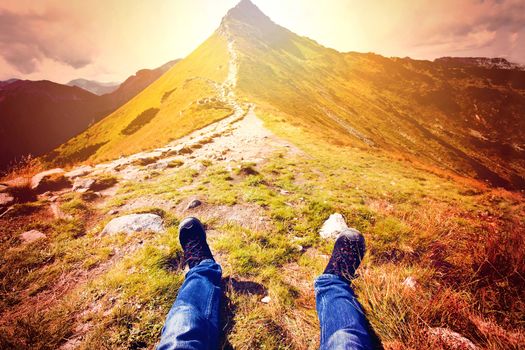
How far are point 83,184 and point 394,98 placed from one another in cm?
8341

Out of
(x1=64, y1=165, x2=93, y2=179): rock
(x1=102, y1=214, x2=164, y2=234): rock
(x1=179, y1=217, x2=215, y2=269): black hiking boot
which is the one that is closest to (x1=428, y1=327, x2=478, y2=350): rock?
(x1=179, y1=217, x2=215, y2=269): black hiking boot

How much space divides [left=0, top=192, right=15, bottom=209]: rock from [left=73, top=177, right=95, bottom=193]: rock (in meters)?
1.44

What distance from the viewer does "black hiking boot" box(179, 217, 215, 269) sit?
370cm

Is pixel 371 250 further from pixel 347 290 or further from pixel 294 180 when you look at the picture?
pixel 294 180

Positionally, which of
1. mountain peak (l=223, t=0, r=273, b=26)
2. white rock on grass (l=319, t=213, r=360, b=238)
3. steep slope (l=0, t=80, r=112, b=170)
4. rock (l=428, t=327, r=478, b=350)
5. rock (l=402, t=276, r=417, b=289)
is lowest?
steep slope (l=0, t=80, r=112, b=170)

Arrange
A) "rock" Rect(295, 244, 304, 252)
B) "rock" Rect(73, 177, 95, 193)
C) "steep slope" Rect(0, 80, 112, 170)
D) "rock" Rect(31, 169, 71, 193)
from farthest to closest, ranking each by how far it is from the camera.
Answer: "steep slope" Rect(0, 80, 112, 170)
"rock" Rect(73, 177, 95, 193)
"rock" Rect(31, 169, 71, 193)
"rock" Rect(295, 244, 304, 252)

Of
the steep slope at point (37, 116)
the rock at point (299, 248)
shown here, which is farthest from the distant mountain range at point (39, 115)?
the rock at point (299, 248)

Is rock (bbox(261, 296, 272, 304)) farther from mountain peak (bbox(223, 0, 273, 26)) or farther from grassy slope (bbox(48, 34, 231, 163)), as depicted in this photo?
mountain peak (bbox(223, 0, 273, 26))

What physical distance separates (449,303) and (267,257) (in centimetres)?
260

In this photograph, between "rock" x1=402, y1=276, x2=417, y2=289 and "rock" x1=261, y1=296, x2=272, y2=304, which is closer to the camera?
"rock" x1=402, y1=276, x2=417, y2=289

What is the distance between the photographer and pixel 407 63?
90.7m

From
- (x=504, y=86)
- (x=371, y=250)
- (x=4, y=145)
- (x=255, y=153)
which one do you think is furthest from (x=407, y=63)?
(x=4, y=145)

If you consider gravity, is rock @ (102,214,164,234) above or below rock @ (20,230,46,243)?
above

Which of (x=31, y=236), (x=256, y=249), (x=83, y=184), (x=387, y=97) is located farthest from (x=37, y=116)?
(x=256, y=249)
